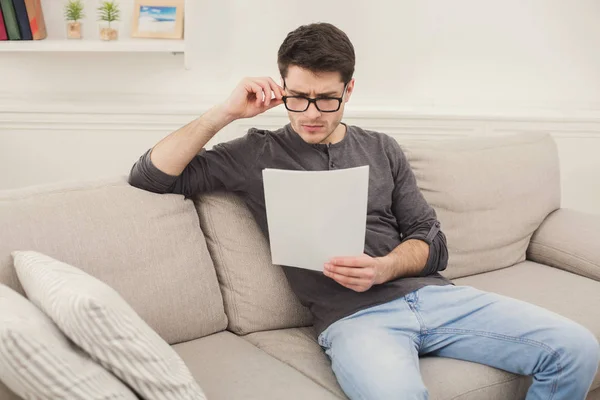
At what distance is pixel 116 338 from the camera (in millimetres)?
1194

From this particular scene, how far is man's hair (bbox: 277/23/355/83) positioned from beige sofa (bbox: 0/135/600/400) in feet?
1.35

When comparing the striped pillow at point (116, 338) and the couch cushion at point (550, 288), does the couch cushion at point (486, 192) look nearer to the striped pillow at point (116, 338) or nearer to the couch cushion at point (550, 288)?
the couch cushion at point (550, 288)

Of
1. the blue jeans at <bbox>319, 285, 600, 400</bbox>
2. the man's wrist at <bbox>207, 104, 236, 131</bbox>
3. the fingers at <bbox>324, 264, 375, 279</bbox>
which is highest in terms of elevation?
the man's wrist at <bbox>207, 104, 236, 131</bbox>

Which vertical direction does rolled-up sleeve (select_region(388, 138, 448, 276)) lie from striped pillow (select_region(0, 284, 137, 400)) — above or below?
below

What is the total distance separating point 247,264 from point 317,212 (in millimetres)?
348

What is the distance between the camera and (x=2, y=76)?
9.73 feet

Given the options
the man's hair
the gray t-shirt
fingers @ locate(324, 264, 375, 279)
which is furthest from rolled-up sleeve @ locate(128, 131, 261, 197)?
fingers @ locate(324, 264, 375, 279)

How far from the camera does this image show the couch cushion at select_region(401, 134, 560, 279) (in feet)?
7.70

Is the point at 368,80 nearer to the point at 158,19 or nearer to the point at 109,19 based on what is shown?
the point at 158,19

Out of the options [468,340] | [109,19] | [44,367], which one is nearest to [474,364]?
[468,340]

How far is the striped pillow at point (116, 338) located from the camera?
1.18 metres

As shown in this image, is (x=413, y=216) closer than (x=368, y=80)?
Yes

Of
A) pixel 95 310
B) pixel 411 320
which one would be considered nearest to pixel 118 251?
pixel 95 310

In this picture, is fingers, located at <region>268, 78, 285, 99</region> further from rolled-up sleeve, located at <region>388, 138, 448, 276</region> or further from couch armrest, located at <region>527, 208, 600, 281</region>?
couch armrest, located at <region>527, 208, 600, 281</region>
